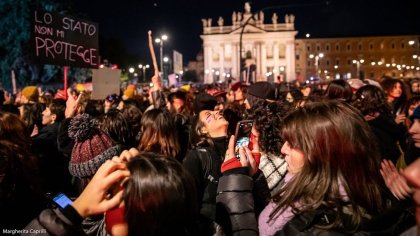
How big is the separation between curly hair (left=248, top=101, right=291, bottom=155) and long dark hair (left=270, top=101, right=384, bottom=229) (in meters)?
1.08

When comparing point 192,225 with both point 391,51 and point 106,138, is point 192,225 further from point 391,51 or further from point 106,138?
point 391,51

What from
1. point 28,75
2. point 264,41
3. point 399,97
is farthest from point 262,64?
point 399,97

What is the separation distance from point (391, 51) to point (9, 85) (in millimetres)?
97797

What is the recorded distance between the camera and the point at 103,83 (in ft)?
27.3

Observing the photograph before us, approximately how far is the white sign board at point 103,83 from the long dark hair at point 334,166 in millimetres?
6561

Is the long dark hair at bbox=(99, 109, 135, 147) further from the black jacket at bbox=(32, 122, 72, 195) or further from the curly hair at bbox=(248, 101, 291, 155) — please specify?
the curly hair at bbox=(248, 101, 291, 155)

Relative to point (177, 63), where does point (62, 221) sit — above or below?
below

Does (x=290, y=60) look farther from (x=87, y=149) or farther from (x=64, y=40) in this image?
(x=87, y=149)

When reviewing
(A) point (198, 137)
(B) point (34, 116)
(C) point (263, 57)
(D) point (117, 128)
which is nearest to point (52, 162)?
(D) point (117, 128)

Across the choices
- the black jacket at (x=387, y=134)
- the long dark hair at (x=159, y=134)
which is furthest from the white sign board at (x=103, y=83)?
the black jacket at (x=387, y=134)

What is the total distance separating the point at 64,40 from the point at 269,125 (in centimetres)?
424

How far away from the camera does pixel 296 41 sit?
115000 mm

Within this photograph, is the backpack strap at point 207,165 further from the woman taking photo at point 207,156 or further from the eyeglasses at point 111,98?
the eyeglasses at point 111,98

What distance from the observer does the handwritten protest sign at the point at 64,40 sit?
5996 mm
